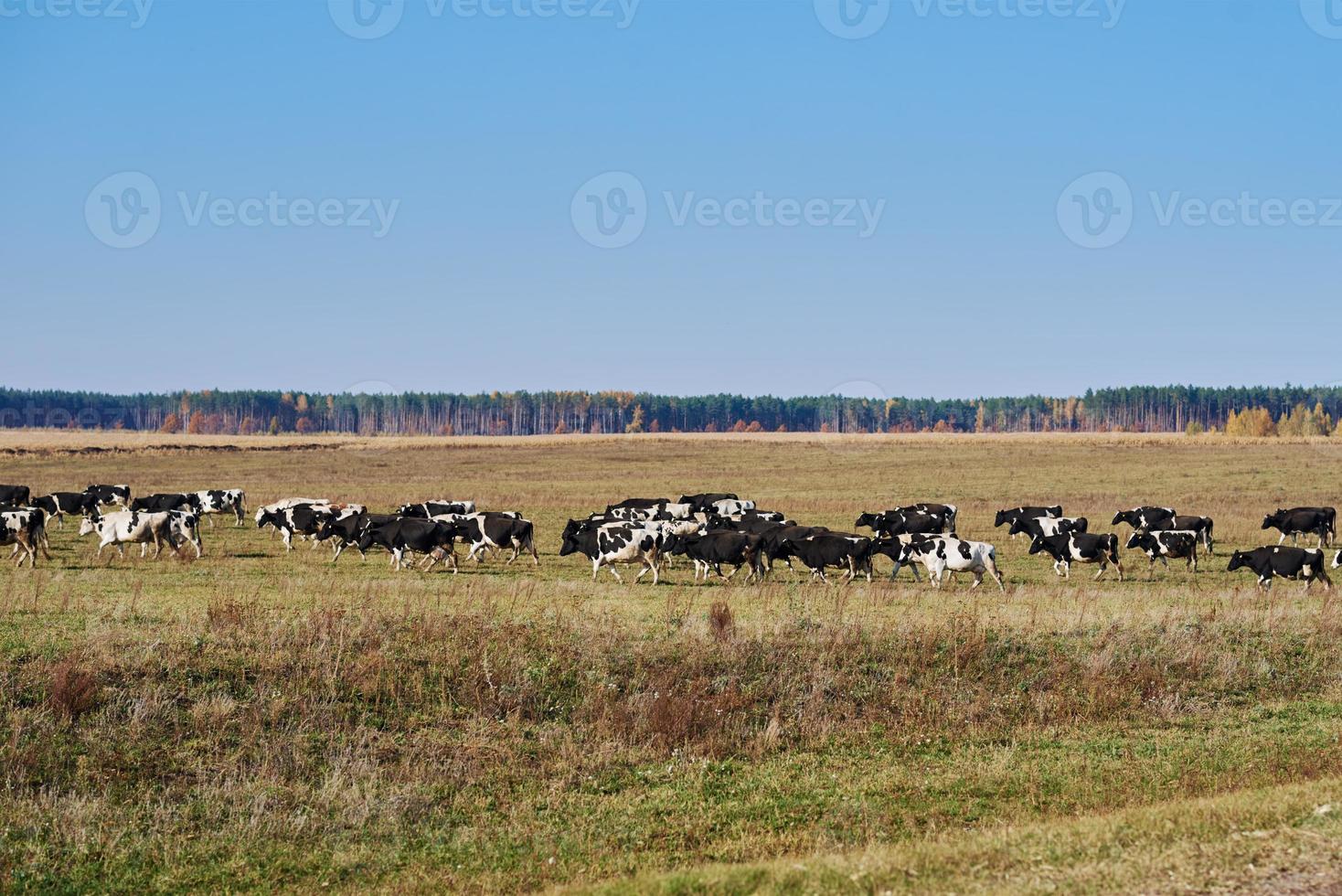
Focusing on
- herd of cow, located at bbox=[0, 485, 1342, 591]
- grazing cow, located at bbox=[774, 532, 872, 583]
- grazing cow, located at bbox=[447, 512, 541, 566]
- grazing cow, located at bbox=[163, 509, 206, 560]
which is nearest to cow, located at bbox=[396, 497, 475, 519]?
herd of cow, located at bbox=[0, 485, 1342, 591]

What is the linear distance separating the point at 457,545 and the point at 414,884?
25333 millimetres

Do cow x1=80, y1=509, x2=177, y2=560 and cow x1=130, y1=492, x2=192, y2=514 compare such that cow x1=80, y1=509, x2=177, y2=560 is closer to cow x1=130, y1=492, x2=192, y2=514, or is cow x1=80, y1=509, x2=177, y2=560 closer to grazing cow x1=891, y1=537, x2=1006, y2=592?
cow x1=130, y1=492, x2=192, y2=514

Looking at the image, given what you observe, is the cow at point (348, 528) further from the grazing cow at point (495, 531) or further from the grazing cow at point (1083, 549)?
the grazing cow at point (1083, 549)

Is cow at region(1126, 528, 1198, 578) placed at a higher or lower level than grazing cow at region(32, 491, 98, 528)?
higher

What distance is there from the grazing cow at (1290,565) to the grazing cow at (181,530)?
26.5 metres

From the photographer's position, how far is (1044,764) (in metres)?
12.2

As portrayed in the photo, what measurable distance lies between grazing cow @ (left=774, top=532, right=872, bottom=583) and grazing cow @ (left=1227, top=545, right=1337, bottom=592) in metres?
8.91

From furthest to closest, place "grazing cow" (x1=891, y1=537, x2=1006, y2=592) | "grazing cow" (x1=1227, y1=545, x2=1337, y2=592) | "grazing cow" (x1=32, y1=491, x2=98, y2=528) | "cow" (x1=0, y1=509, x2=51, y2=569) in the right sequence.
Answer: "grazing cow" (x1=32, y1=491, x2=98, y2=528)
"cow" (x1=0, y1=509, x2=51, y2=569)
"grazing cow" (x1=891, y1=537, x2=1006, y2=592)
"grazing cow" (x1=1227, y1=545, x2=1337, y2=592)

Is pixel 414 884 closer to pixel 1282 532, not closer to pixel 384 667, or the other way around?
pixel 384 667

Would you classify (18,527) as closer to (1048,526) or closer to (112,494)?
(112,494)

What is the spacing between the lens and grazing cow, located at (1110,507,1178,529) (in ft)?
120

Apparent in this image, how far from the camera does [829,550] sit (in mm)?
26703

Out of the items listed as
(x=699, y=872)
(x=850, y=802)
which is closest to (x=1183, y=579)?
(x=850, y=802)

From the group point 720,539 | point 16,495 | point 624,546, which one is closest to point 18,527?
point 16,495
